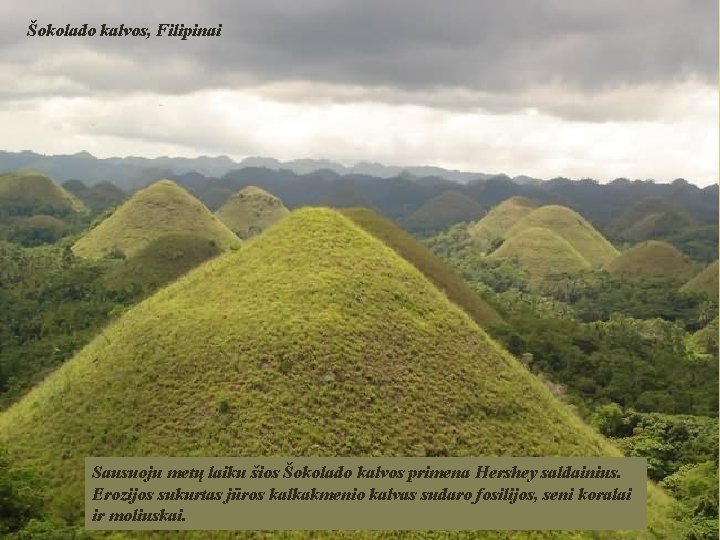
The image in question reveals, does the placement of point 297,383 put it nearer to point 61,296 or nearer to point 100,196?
point 61,296

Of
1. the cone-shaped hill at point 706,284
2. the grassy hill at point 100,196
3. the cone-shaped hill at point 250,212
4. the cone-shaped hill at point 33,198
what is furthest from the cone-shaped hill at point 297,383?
the grassy hill at point 100,196

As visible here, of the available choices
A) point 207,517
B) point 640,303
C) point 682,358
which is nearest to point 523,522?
point 207,517

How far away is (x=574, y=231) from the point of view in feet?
423

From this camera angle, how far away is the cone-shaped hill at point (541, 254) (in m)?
108

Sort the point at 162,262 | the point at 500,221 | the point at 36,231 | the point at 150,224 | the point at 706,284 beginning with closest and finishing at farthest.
A: the point at 162,262
the point at 706,284
the point at 150,224
the point at 36,231
the point at 500,221

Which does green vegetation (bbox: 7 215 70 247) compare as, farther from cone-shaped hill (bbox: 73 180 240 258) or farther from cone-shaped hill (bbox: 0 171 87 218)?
cone-shaped hill (bbox: 73 180 240 258)

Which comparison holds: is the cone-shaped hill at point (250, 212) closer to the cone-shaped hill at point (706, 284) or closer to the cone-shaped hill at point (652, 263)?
the cone-shaped hill at point (652, 263)

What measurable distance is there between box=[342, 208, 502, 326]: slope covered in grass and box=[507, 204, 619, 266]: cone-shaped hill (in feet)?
236

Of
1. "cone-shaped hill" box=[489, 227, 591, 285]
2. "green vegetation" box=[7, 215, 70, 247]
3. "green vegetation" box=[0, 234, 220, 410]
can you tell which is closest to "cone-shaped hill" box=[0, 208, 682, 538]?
"green vegetation" box=[0, 234, 220, 410]

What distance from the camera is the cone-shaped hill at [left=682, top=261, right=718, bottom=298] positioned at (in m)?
87.0

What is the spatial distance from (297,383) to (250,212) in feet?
381

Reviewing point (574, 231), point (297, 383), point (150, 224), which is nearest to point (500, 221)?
point (574, 231)

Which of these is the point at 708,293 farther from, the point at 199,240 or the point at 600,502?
the point at 600,502

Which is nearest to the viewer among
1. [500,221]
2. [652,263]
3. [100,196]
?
[652,263]
